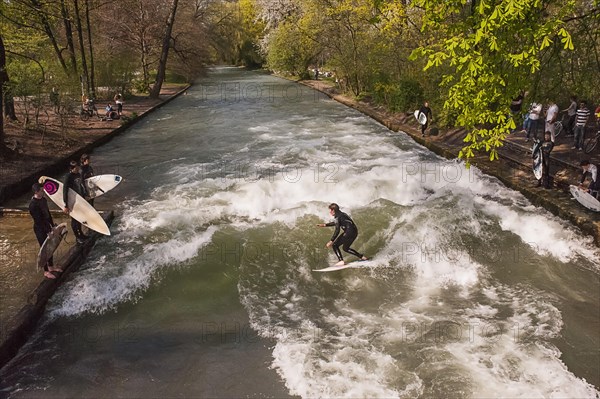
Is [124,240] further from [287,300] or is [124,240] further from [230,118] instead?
[230,118]

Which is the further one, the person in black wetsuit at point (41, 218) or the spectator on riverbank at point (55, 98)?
the spectator on riverbank at point (55, 98)

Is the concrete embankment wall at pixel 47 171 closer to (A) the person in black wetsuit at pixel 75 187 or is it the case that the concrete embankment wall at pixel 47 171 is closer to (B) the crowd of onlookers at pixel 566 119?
(A) the person in black wetsuit at pixel 75 187

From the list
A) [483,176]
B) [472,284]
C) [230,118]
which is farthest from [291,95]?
[472,284]

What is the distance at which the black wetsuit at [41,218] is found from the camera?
26.6 ft

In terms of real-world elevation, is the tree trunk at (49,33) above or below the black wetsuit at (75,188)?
above

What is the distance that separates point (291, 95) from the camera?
40.3 m

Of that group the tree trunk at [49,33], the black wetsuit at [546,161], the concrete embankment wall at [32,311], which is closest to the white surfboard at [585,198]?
the black wetsuit at [546,161]

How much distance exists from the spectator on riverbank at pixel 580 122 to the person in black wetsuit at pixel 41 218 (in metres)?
15.8

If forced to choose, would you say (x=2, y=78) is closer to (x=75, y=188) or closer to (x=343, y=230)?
(x=75, y=188)

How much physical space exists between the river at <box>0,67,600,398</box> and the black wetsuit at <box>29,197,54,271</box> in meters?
1.17

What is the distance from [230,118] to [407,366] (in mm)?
24129

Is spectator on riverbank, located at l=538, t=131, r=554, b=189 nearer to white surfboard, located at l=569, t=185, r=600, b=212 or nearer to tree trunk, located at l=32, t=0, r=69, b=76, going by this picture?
white surfboard, located at l=569, t=185, r=600, b=212

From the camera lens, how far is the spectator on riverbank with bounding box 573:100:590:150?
1391cm

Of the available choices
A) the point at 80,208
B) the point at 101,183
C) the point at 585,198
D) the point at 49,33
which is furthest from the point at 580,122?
the point at 49,33
